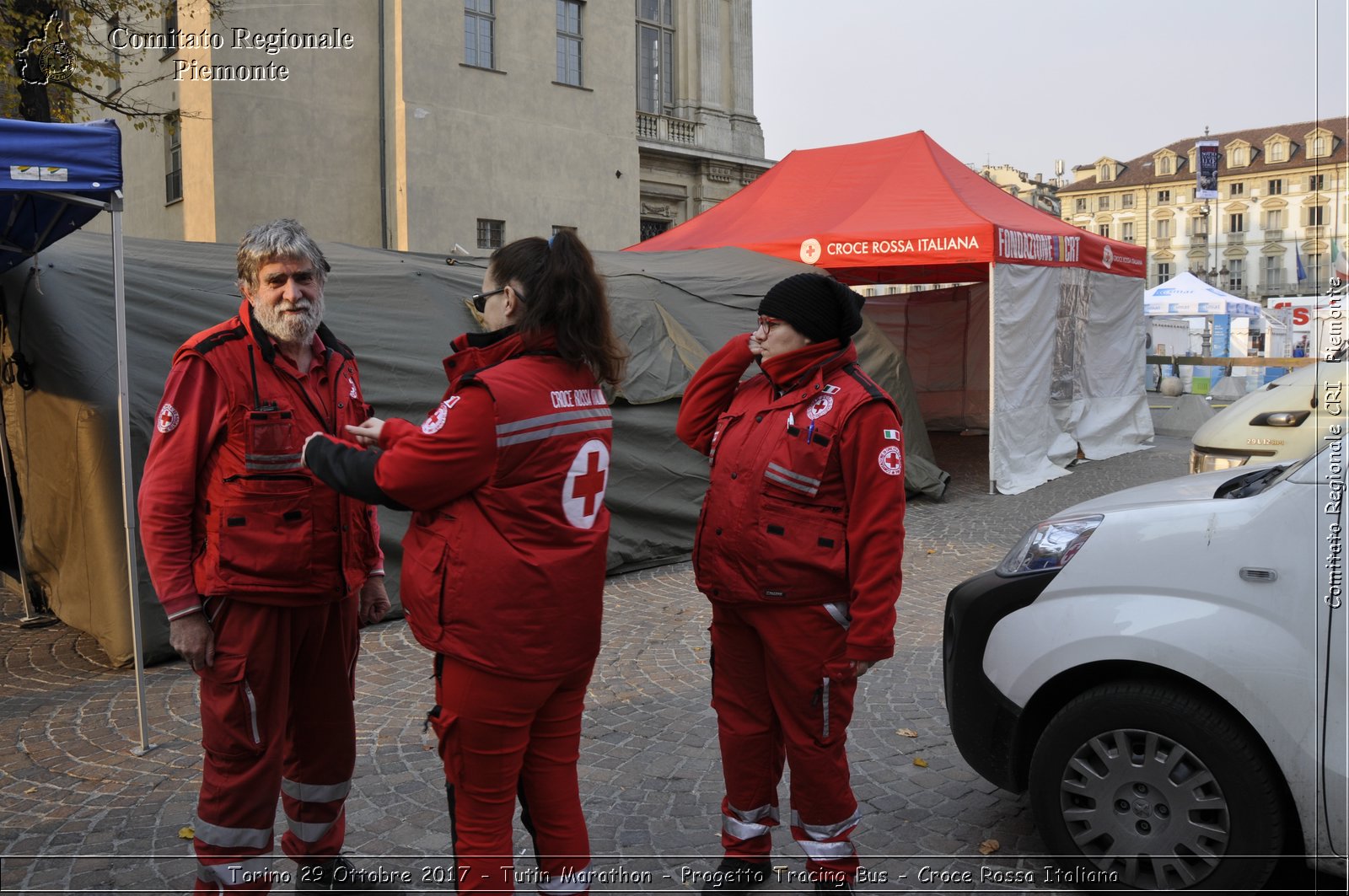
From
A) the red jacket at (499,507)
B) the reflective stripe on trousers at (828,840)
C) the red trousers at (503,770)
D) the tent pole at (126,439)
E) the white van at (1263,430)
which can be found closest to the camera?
the red jacket at (499,507)

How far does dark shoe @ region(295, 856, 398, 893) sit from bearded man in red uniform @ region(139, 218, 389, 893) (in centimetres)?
31

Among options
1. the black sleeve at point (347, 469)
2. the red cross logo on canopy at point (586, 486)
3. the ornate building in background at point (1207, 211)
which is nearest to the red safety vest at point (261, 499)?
the black sleeve at point (347, 469)

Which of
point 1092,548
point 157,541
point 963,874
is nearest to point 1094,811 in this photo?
point 963,874

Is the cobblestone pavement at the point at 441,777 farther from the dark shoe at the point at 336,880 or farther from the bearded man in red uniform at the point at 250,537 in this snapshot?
the bearded man in red uniform at the point at 250,537

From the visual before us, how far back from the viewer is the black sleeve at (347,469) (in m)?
2.45

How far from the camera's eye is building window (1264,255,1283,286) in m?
56.4

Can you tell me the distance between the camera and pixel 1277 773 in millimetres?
2904

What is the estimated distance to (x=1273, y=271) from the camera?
61906 mm

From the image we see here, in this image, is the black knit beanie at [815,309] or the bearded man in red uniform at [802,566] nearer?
the bearded man in red uniform at [802,566]

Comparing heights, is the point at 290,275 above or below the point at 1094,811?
above

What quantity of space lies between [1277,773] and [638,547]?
580 cm

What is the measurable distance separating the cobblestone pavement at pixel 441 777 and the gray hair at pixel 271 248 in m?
1.96

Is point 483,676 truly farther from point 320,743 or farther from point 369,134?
point 369,134

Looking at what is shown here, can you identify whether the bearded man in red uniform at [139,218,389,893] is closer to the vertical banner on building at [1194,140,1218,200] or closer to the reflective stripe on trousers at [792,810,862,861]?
the reflective stripe on trousers at [792,810,862,861]
